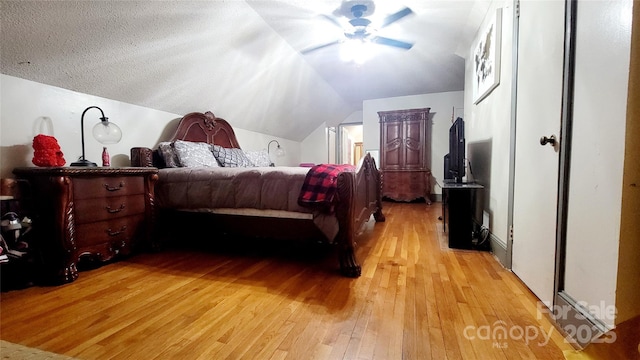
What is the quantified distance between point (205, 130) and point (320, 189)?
7.54ft

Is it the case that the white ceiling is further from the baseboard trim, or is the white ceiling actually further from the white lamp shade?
the baseboard trim

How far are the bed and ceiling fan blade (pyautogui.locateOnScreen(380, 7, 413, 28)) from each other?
4.68 feet

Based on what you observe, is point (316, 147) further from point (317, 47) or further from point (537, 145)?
point (537, 145)

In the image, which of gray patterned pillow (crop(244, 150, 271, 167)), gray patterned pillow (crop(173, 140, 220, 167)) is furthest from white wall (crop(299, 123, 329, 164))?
gray patterned pillow (crop(173, 140, 220, 167))

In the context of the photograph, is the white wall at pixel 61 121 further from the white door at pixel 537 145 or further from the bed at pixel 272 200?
the white door at pixel 537 145

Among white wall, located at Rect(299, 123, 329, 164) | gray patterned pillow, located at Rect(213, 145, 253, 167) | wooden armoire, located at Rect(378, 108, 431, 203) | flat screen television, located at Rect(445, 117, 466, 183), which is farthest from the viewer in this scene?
white wall, located at Rect(299, 123, 329, 164)

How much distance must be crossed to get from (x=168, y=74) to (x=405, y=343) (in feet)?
10.0

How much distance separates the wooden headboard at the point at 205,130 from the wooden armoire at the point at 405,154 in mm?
2982

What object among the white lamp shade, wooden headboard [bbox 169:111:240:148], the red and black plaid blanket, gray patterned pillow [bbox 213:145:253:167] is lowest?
the red and black plaid blanket

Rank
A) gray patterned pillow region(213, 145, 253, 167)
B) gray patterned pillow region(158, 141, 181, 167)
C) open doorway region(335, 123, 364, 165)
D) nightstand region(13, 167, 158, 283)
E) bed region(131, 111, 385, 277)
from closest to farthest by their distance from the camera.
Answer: nightstand region(13, 167, 158, 283)
bed region(131, 111, 385, 277)
gray patterned pillow region(158, 141, 181, 167)
gray patterned pillow region(213, 145, 253, 167)
open doorway region(335, 123, 364, 165)

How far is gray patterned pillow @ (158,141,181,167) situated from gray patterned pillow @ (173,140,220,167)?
52mm

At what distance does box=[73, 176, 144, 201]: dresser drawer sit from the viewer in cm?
171

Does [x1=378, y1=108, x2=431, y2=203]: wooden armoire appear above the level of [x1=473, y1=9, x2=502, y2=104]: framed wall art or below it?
below

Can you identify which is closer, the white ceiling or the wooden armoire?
the white ceiling
